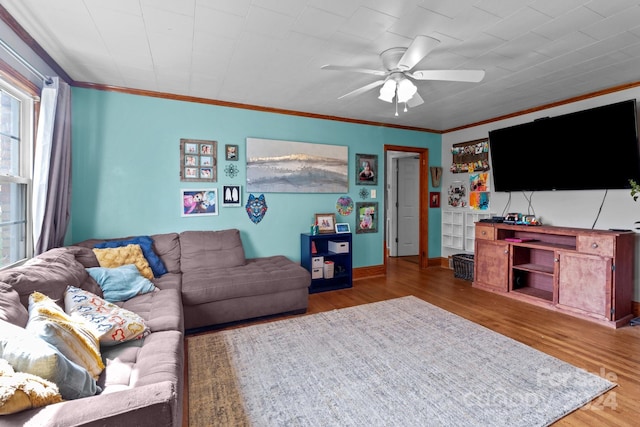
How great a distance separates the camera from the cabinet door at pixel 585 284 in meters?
3.05

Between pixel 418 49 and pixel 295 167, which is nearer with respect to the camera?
pixel 418 49

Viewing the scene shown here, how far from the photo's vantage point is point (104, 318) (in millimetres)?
1788

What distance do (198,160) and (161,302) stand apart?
1.93 meters

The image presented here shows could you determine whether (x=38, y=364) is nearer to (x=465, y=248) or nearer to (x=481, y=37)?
(x=481, y=37)

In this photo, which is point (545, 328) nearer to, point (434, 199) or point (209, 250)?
point (434, 199)

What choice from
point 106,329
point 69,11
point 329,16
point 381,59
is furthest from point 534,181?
point 69,11

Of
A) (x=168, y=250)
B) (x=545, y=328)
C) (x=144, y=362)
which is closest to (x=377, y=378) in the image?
(x=144, y=362)

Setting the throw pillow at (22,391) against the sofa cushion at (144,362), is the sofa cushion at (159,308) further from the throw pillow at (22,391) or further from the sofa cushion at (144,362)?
the throw pillow at (22,391)

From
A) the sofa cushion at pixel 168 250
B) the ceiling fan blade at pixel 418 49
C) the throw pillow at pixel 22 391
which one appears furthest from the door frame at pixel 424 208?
the throw pillow at pixel 22 391

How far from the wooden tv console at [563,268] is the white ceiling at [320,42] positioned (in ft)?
5.59

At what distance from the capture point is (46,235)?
8.47 ft

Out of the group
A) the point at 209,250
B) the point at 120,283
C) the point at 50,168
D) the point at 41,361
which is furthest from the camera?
the point at 209,250

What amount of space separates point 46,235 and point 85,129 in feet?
4.28

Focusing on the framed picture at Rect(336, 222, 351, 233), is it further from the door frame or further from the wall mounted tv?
the wall mounted tv
